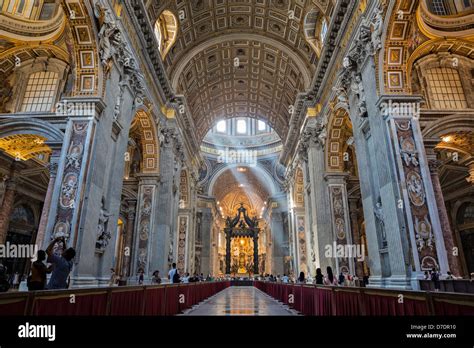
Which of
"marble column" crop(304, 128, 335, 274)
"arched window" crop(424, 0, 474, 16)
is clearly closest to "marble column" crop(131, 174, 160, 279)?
"marble column" crop(304, 128, 335, 274)

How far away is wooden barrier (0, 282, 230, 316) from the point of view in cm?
233

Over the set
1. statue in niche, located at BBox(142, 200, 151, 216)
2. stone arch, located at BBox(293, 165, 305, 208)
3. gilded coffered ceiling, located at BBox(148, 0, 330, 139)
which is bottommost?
statue in niche, located at BBox(142, 200, 151, 216)

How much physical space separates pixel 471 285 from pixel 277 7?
1398 centimetres

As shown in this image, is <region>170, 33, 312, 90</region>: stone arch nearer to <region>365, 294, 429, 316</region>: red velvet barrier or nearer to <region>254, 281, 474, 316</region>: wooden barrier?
<region>254, 281, 474, 316</region>: wooden barrier

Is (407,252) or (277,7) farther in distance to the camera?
(277,7)

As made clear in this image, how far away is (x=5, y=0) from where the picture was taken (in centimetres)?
927

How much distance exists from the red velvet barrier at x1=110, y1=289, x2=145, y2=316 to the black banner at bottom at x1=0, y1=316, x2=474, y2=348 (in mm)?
1732

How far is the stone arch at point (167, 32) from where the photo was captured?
1404 centimetres

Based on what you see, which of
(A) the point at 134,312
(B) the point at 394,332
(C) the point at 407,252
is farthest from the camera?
(C) the point at 407,252

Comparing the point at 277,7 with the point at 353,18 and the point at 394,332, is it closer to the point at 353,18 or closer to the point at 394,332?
the point at 353,18

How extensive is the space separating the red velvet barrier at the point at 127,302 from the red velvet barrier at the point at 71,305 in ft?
0.81

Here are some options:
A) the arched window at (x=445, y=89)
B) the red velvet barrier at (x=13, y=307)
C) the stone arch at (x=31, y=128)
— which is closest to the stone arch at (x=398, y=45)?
the arched window at (x=445, y=89)

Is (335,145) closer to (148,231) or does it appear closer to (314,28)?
(314,28)

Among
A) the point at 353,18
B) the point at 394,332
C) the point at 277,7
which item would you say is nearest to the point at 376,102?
the point at 353,18
